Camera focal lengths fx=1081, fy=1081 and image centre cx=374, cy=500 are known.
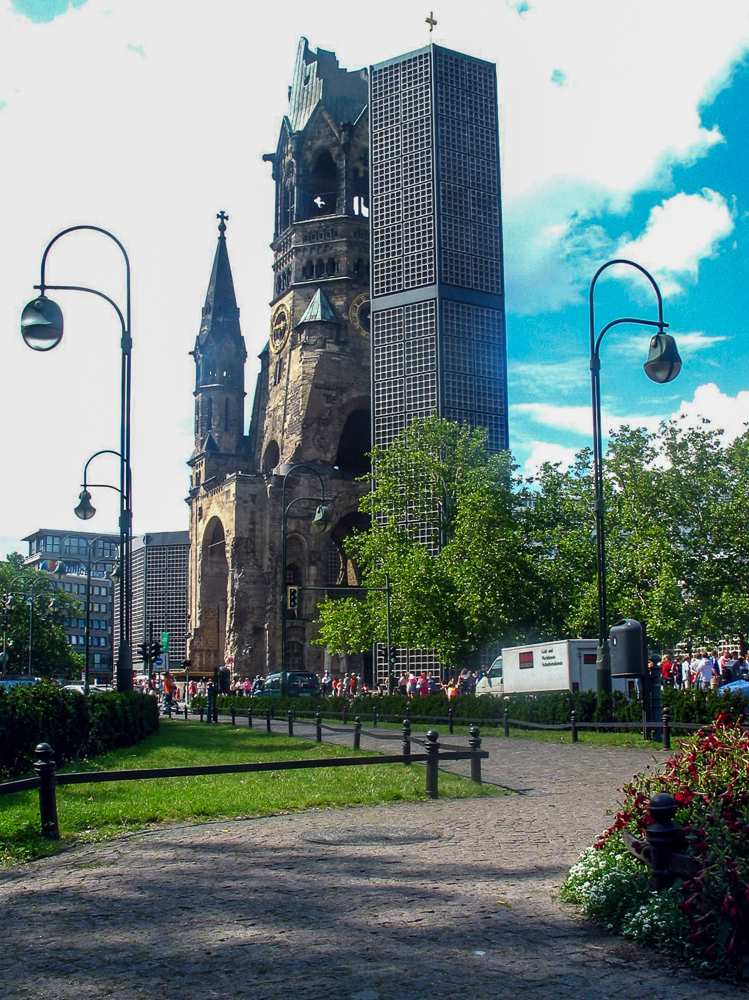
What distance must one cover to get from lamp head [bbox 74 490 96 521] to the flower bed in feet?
94.2

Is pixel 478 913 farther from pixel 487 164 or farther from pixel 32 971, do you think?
pixel 487 164

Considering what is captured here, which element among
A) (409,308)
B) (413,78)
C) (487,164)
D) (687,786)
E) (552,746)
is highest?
(413,78)

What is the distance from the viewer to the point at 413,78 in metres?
61.3

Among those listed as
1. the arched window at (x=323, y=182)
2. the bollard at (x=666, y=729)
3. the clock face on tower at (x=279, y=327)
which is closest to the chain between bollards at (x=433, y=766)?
the bollard at (x=666, y=729)

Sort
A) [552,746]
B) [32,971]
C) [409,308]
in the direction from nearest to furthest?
[32,971], [552,746], [409,308]

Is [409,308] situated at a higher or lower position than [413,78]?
lower

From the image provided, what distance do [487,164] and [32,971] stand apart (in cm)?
6002

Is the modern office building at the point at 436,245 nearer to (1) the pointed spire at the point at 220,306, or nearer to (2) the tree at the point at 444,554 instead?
(2) the tree at the point at 444,554

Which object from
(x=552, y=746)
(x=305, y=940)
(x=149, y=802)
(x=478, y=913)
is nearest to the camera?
(x=305, y=940)

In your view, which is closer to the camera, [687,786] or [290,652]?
[687,786]

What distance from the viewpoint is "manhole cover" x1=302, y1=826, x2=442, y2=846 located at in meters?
9.65

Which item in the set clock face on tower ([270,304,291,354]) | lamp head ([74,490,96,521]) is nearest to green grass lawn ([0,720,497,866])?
lamp head ([74,490,96,521])

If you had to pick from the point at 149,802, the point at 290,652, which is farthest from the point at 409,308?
the point at 149,802

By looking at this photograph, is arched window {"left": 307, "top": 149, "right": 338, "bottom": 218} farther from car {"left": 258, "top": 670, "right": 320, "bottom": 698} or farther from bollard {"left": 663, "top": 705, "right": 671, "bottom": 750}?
bollard {"left": 663, "top": 705, "right": 671, "bottom": 750}
